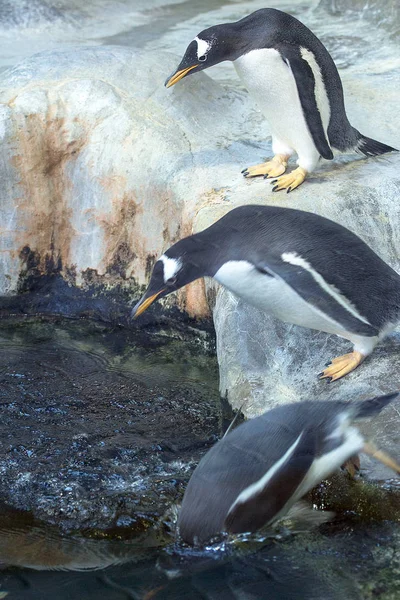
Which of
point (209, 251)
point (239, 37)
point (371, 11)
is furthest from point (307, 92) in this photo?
point (371, 11)

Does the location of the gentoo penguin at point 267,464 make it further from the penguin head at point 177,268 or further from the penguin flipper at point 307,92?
the penguin flipper at point 307,92

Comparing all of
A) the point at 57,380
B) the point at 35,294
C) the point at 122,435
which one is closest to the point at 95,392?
the point at 57,380

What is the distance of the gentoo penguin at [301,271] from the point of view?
290cm

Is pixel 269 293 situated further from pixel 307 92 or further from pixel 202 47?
pixel 202 47

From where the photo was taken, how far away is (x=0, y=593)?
2.36 meters

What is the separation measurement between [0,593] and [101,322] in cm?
221

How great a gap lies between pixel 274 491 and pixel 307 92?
1937 millimetres

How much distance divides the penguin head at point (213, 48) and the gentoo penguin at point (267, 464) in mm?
1850

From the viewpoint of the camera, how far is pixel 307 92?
3785 millimetres

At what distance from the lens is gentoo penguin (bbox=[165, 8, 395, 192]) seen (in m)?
3.74

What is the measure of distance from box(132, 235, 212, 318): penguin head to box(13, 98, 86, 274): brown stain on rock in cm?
164

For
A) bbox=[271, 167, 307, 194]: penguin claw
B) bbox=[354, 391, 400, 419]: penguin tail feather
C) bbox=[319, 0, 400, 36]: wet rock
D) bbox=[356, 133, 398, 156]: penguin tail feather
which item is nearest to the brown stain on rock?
bbox=[271, 167, 307, 194]: penguin claw

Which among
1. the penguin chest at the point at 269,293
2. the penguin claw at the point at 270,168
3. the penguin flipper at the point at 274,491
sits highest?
the penguin claw at the point at 270,168

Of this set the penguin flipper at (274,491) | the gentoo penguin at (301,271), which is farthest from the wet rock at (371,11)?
the penguin flipper at (274,491)
